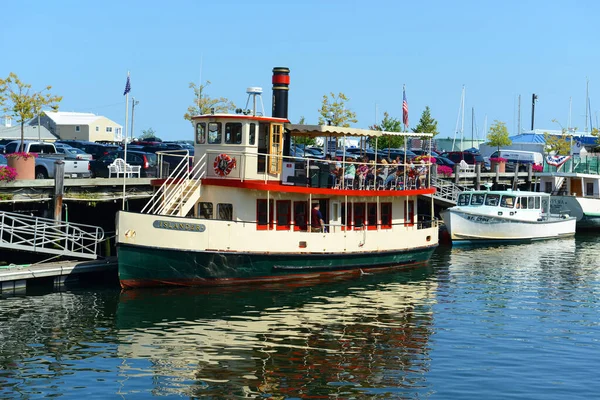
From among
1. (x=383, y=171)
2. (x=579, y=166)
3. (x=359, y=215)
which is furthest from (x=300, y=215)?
(x=579, y=166)

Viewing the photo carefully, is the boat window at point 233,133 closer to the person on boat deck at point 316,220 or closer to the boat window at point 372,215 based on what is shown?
the person on boat deck at point 316,220

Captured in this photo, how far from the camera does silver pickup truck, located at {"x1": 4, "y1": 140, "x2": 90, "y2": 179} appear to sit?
3616 centimetres

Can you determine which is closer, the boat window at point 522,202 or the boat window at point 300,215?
the boat window at point 300,215

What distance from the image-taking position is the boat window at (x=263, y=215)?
28344 mm

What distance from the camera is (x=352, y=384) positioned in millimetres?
17938

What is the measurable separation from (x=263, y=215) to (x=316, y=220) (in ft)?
6.94

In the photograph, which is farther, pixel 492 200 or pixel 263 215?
pixel 492 200

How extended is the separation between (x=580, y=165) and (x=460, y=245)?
16371 millimetres

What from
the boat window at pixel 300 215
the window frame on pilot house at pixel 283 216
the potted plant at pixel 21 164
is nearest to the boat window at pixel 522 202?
the boat window at pixel 300 215

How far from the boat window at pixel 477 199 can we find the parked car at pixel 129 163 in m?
15.6

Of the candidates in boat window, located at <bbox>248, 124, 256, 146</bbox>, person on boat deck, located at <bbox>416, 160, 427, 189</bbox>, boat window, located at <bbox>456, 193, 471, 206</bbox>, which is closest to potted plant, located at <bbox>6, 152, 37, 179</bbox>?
boat window, located at <bbox>248, 124, 256, 146</bbox>

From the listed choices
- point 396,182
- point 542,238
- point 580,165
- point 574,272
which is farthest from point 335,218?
point 580,165

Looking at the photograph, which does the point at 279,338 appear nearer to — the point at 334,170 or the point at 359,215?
the point at 334,170

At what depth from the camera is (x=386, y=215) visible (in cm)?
3291
